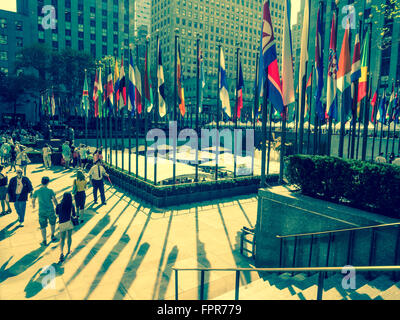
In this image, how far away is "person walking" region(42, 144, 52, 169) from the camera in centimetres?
2284

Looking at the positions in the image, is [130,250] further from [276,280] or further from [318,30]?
[318,30]

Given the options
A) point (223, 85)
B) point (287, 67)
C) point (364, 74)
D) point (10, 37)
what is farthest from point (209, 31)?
point (287, 67)

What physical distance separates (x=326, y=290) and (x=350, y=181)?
316 centimetres

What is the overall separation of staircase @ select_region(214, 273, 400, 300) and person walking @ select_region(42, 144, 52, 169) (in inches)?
816

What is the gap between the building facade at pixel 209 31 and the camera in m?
99.8

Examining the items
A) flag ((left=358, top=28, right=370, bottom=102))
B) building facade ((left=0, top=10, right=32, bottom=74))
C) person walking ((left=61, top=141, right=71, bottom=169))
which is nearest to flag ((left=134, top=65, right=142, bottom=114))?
person walking ((left=61, top=141, right=71, bottom=169))

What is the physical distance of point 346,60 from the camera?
1112 cm

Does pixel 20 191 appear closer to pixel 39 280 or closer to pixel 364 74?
pixel 39 280

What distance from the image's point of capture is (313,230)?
791cm

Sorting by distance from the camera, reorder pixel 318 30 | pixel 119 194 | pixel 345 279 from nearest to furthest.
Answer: pixel 345 279
pixel 318 30
pixel 119 194

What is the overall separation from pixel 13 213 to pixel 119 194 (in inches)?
206

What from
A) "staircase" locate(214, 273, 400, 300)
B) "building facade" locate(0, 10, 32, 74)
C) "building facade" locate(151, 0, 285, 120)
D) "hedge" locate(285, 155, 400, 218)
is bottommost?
"staircase" locate(214, 273, 400, 300)

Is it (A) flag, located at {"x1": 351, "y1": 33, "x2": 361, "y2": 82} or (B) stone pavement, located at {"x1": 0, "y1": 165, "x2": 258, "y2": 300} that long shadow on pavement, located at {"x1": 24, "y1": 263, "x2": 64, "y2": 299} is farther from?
(A) flag, located at {"x1": 351, "y1": 33, "x2": 361, "y2": 82}
